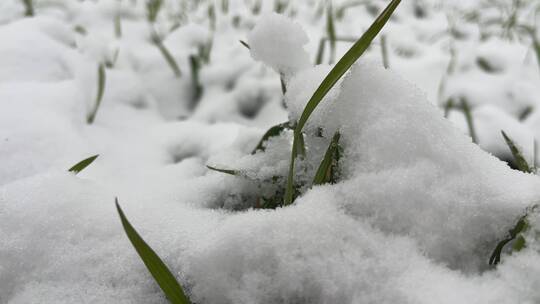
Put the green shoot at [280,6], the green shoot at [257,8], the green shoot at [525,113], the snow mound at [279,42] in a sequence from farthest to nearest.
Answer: the green shoot at [257,8] → the green shoot at [280,6] → the green shoot at [525,113] → the snow mound at [279,42]

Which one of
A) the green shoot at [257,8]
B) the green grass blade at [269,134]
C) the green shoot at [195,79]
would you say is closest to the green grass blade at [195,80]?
the green shoot at [195,79]

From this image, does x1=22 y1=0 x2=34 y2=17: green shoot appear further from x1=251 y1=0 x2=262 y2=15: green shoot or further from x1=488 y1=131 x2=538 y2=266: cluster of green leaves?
x1=488 y1=131 x2=538 y2=266: cluster of green leaves

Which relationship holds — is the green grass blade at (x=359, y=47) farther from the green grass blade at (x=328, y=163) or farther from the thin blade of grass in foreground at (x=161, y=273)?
the thin blade of grass in foreground at (x=161, y=273)

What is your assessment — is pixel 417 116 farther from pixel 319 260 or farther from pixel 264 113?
pixel 264 113

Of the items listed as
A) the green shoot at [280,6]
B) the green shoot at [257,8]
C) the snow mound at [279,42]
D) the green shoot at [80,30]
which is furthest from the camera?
the green shoot at [257,8]

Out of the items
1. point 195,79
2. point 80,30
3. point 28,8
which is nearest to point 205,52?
point 195,79

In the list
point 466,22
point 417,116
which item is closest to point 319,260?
point 417,116

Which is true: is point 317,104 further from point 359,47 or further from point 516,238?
point 516,238

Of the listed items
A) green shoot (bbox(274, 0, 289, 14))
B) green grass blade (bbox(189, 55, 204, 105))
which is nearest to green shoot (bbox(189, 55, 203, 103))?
green grass blade (bbox(189, 55, 204, 105))
